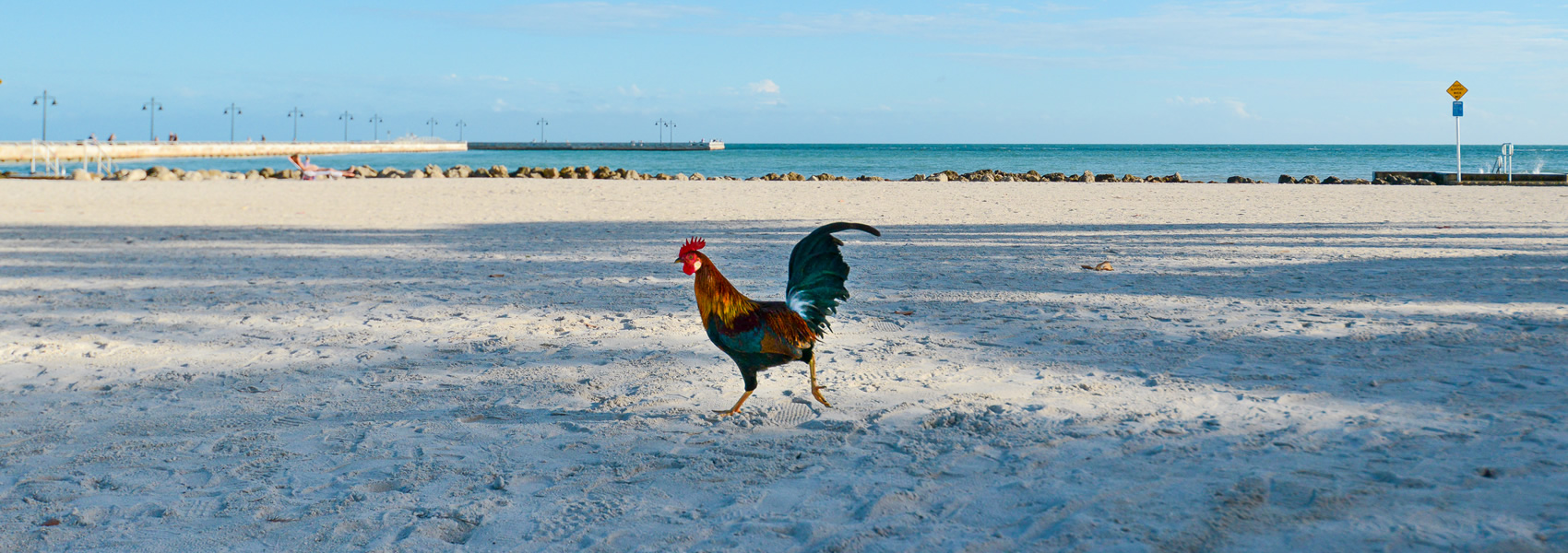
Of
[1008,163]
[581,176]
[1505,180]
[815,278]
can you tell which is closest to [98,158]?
[581,176]

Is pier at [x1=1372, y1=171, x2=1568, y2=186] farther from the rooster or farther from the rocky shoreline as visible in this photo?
the rooster

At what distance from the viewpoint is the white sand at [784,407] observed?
294 centimetres

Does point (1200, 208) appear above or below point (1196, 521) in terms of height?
above

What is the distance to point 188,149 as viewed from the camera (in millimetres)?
81500

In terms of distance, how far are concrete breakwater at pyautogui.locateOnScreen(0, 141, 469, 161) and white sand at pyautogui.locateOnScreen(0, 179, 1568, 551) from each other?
33726mm

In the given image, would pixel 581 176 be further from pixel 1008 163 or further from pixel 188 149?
pixel 188 149

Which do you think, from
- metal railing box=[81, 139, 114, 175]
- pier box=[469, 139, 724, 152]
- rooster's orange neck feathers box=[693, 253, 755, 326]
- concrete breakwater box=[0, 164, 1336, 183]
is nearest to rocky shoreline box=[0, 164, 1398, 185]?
concrete breakwater box=[0, 164, 1336, 183]

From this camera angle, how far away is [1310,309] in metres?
6.50

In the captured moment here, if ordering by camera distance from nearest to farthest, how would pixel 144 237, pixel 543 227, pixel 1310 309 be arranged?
pixel 1310 309 → pixel 144 237 → pixel 543 227

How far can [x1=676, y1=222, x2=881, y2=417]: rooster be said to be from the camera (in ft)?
13.0

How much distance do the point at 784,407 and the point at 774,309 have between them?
491 millimetres

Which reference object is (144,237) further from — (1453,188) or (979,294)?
(1453,188)

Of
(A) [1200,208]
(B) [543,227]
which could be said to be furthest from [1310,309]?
(A) [1200,208]

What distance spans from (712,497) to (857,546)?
58 centimetres
